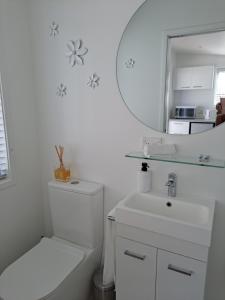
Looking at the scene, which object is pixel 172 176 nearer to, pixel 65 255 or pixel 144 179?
pixel 144 179

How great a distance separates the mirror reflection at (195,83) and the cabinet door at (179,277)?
0.71 meters

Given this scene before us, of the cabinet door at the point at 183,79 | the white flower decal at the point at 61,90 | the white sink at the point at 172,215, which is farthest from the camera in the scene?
the white flower decal at the point at 61,90

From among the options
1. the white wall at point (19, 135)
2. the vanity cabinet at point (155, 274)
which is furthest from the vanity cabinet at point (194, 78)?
the white wall at point (19, 135)

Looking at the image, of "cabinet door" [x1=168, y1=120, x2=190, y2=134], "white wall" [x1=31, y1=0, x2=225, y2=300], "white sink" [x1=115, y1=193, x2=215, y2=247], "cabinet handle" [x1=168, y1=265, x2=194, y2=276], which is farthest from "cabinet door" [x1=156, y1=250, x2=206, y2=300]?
"cabinet door" [x1=168, y1=120, x2=190, y2=134]

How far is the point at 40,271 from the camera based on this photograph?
1.35 m

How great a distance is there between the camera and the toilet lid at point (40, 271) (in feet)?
3.95

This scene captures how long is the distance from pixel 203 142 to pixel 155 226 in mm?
564

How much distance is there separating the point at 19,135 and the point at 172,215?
4.20ft

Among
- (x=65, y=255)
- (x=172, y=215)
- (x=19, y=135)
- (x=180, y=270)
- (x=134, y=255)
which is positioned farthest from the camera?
(x=19, y=135)

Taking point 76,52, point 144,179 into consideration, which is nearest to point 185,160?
point 144,179

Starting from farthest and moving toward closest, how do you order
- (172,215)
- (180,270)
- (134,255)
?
(172,215), (134,255), (180,270)

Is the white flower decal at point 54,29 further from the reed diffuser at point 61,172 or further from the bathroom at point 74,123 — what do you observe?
the reed diffuser at point 61,172

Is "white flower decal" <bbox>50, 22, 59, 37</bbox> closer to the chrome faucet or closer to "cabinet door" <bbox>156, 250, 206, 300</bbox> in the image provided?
the chrome faucet

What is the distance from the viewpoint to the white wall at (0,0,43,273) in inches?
61.9
